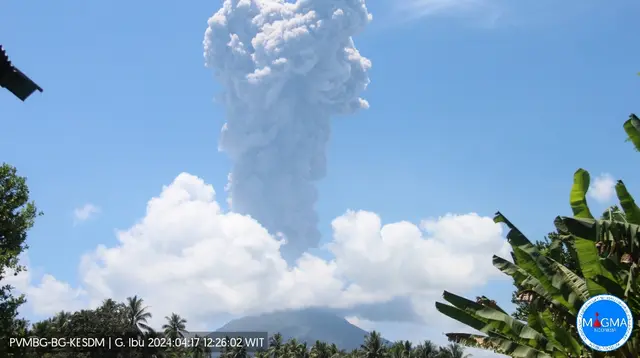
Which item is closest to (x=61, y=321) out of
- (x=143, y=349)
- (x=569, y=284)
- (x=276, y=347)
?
(x=143, y=349)

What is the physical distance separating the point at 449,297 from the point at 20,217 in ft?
55.1

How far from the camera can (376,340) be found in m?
78.4

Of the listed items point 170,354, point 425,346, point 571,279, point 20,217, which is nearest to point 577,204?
point 571,279

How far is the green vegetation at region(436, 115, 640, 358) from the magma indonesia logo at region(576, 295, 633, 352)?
1.73 feet

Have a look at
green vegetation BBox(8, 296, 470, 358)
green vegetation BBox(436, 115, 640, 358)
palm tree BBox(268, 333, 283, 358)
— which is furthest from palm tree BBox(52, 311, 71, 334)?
green vegetation BBox(436, 115, 640, 358)

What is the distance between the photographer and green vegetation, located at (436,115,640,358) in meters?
12.3

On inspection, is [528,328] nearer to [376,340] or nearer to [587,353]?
[587,353]

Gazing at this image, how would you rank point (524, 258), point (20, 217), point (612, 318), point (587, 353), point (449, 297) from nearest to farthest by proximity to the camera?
point (612, 318) → point (587, 353) → point (524, 258) → point (449, 297) → point (20, 217)

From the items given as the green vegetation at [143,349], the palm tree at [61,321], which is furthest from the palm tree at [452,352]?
the palm tree at [61,321]

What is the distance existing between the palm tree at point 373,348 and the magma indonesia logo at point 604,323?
68615mm

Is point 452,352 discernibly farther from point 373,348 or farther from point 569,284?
point 569,284

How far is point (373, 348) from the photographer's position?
7788cm

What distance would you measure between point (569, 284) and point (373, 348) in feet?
225

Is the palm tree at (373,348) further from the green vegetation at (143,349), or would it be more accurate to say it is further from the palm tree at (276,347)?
the palm tree at (276,347)
